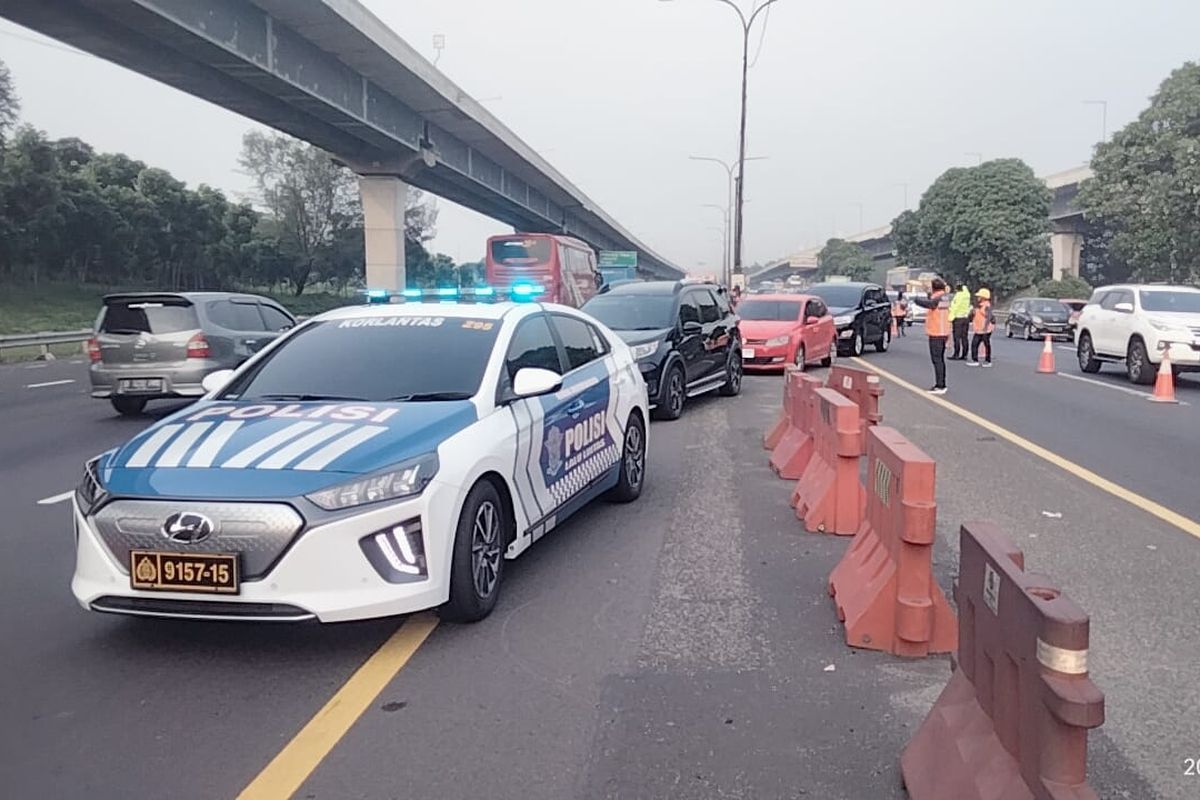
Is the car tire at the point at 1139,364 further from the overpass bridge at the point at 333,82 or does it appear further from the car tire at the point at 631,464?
the overpass bridge at the point at 333,82

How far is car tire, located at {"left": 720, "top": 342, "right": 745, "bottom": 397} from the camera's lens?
50.5 ft

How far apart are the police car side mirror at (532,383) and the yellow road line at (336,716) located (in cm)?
127

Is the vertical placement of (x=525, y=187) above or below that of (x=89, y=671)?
above

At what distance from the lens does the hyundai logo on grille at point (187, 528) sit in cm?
427

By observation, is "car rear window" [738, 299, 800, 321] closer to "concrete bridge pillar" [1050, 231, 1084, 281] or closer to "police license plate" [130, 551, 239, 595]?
"police license plate" [130, 551, 239, 595]

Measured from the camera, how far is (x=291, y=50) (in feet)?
77.9

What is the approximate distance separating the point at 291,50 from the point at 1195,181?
29.0 m

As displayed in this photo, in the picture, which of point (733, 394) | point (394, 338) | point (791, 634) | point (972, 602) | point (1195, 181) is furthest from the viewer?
point (1195, 181)

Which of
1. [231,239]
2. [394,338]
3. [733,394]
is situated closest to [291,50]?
[733,394]

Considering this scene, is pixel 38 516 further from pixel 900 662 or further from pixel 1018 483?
pixel 1018 483

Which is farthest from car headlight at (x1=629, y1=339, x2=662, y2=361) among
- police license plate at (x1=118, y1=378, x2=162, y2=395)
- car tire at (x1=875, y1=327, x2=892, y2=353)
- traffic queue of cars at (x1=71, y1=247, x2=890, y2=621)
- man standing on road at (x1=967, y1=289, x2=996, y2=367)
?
car tire at (x1=875, y1=327, x2=892, y2=353)

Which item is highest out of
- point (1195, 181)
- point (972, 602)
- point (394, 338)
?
point (1195, 181)

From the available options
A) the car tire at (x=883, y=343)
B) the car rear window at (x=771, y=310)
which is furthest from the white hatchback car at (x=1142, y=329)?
the car tire at (x=883, y=343)

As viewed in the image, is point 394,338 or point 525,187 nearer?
point 394,338
